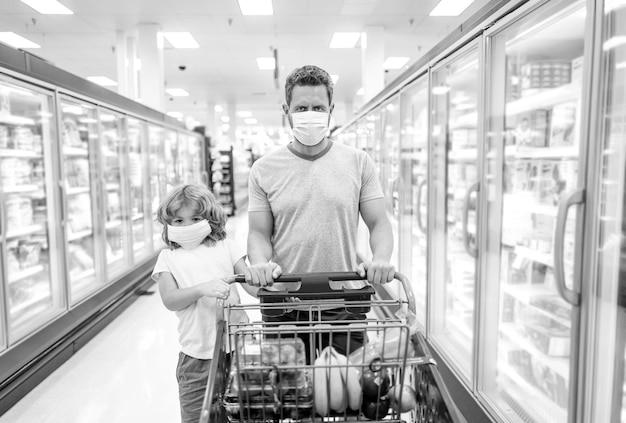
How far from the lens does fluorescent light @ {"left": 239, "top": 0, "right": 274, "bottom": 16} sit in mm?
7270

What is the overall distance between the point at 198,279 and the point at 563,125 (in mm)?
2063

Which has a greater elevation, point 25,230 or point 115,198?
point 115,198

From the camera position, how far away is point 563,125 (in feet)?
8.75

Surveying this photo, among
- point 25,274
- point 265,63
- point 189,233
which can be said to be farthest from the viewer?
point 265,63

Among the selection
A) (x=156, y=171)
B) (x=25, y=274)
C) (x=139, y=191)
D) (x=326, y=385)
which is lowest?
(x=25, y=274)

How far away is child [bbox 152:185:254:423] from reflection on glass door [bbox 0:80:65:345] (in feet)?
7.47

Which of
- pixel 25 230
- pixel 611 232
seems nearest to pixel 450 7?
pixel 25 230

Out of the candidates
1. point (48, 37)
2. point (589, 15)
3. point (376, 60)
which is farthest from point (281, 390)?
point (48, 37)

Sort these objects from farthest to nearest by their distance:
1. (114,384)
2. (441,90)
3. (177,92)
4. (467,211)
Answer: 1. (177,92)
2. (441,90)
3. (114,384)
4. (467,211)

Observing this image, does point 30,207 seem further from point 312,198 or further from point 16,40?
point 16,40

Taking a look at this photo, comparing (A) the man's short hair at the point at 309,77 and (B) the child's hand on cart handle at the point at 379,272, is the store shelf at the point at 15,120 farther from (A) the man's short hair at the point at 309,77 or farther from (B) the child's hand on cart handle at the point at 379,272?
(B) the child's hand on cart handle at the point at 379,272

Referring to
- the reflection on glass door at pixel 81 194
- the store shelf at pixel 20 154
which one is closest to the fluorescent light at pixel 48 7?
the reflection on glass door at pixel 81 194

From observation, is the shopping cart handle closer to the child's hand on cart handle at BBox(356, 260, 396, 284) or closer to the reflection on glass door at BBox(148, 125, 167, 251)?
the child's hand on cart handle at BBox(356, 260, 396, 284)

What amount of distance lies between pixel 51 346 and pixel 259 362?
3052 millimetres
